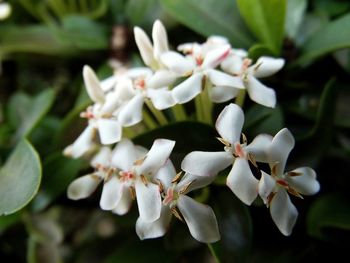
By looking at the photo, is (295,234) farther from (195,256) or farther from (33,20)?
(33,20)

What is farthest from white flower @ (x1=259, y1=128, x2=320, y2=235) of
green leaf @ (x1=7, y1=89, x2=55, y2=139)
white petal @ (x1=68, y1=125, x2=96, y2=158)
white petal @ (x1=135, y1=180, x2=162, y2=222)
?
green leaf @ (x1=7, y1=89, x2=55, y2=139)

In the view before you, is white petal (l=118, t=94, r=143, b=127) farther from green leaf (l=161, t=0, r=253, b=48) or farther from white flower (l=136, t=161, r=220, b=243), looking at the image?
green leaf (l=161, t=0, r=253, b=48)

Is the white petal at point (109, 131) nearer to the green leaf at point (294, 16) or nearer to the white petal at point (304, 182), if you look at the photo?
the white petal at point (304, 182)

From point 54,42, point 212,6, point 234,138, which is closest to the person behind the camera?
point 234,138

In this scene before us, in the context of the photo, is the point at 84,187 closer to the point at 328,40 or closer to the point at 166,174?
the point at 166,174

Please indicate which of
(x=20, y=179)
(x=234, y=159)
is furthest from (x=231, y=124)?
(x=20, y=179)

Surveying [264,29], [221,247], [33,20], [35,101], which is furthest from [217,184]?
[33,20]
